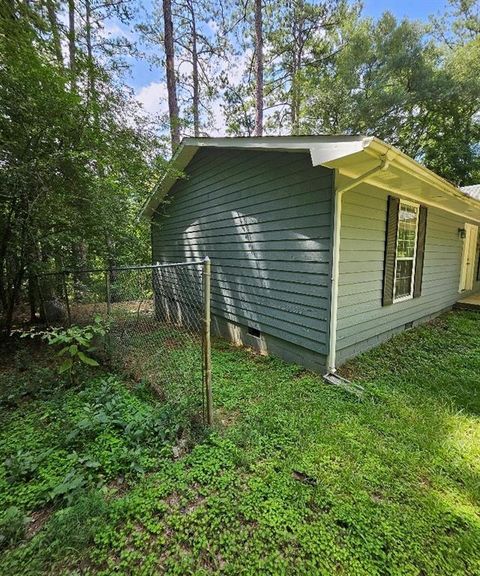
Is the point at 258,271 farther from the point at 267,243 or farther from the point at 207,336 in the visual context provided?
the point at 207,336

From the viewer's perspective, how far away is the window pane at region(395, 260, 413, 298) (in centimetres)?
493

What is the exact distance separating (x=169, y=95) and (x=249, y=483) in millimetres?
10694

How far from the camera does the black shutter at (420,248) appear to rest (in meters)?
5.16

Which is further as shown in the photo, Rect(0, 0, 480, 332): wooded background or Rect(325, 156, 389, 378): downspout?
Rect(0, 0, 480, 332): wooded background

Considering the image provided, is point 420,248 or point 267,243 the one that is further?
point 420,248

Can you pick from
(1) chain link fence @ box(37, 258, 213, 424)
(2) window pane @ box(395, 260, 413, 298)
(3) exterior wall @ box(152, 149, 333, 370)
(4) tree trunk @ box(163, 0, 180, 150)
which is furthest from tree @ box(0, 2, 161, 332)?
(2) window pane @ box(395, 260, 413, 298)

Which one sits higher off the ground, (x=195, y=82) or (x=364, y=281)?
(x=195, y=82)

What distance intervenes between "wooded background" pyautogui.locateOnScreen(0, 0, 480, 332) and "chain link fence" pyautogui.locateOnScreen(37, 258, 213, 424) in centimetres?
79

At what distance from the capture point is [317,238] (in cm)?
355

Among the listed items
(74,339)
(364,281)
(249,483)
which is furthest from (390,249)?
(74,339)

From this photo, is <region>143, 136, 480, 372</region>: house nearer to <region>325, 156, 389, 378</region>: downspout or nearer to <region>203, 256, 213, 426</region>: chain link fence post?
<region>325, 156, 389, 378</region>: downspout

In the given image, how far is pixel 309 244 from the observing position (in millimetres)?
3672

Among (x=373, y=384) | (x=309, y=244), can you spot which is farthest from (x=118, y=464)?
(x=309, y=244)

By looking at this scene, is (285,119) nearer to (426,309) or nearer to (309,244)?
(426,309)
